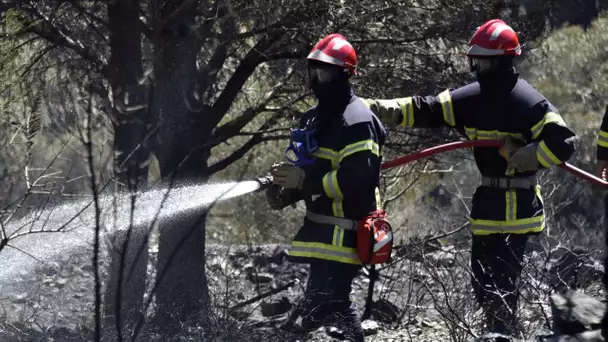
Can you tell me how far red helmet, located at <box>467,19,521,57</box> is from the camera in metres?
5.43

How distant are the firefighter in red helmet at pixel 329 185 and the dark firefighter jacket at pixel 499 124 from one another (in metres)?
0.66

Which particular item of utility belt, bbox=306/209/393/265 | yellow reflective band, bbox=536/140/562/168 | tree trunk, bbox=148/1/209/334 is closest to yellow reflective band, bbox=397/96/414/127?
utility belt, bbox=306/209/393/265

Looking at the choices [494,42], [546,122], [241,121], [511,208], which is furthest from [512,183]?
[241,121]

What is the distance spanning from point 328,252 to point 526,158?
3.88 feet

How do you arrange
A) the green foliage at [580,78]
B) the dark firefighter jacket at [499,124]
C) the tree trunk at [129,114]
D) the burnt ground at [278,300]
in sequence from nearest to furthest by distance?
the burnt ground at [278,300], the dark firefighter jacket at [499,124], the tree trunk at [129,114], the green foliage at [580,78]

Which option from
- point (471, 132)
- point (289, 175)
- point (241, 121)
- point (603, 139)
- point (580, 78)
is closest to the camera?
point (289, 175)

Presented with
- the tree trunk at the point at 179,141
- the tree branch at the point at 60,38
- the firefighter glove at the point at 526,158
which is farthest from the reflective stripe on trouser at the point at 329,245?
the tree branch at the point at 60,38

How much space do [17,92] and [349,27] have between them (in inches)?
106

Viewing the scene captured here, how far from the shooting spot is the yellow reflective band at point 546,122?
17.2 feet

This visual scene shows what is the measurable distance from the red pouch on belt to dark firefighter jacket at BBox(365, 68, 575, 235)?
74cm

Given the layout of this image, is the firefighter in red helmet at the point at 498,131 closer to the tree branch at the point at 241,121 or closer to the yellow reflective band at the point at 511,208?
the yellow reflective band at the point at 511,208

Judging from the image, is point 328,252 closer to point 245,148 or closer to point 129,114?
point 129,114

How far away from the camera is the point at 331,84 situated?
5.11 m

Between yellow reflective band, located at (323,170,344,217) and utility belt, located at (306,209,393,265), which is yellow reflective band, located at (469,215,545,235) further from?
yellow reflective band, located at (323,170,344,217)
